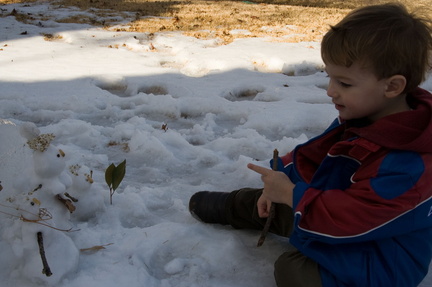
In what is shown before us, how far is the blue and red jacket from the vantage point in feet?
4.16

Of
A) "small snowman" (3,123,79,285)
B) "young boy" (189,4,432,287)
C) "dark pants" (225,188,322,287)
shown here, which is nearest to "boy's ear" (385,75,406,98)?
"young boy" (189,4,432,287)

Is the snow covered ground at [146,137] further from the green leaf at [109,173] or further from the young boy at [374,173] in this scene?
the young boy at [374,173]

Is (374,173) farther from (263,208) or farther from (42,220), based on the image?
(42,220)

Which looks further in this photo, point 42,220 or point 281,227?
point 281,227

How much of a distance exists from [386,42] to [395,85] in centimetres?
14

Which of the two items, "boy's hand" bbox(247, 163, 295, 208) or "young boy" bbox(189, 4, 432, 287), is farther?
"boy's hand" bbox(247, 163, 295, 208)

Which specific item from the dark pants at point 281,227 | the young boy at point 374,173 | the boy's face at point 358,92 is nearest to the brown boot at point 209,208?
the dark pants at point 281,227

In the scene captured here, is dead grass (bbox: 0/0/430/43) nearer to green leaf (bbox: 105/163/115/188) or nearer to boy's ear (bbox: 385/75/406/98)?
green leaf (bbox: 105/163/115/188)

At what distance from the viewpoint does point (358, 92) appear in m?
1.38

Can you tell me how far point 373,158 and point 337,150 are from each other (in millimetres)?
116

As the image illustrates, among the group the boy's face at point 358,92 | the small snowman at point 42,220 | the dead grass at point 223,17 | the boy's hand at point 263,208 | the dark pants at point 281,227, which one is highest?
the boy's face at point 358,92

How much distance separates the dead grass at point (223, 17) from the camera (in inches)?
223

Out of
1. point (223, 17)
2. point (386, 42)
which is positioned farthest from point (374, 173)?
point (223, 17)

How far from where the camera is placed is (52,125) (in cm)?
264
